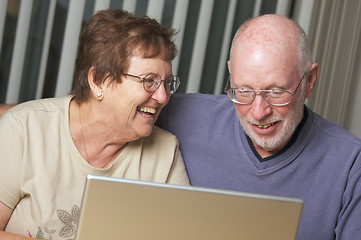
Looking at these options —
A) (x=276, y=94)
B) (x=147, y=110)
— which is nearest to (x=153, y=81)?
(x=147, y=110)

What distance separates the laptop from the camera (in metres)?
1.06

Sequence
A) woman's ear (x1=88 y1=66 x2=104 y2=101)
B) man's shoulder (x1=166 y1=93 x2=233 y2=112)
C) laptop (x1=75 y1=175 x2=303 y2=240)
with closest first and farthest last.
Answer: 1. laptop (x1=75 y1=175 x2=303 y2=240)
2. woman's ear (x1=88 y1=66 x2=104 y2=101)
3. man's shoulder (x1=166 y1=93 x2=233 y2=112)

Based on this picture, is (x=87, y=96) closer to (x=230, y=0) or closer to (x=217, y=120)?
(x=217, y=120)

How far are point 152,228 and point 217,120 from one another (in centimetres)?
98

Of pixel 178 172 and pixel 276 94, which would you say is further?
pixel 178 172

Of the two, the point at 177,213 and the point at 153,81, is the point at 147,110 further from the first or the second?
the point at 177,213

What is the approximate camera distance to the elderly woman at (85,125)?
1.65 m

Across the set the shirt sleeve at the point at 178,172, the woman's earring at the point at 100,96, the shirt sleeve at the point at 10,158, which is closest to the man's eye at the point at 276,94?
the shirt sleeve at the point at 178,172

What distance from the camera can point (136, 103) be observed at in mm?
1697

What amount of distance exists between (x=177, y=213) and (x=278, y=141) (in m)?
0.84

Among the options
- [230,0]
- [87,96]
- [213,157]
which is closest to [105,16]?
[87,96]

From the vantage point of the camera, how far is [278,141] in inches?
72.2

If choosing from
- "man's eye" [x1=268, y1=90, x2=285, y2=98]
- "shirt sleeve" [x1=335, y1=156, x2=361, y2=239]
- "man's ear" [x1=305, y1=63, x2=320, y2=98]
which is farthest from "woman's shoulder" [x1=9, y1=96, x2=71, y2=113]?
"shirt sleeve" [x1=335, y1=156, x2=361, y2=239]

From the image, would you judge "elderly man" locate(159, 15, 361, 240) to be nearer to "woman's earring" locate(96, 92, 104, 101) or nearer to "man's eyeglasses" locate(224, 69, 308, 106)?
"man's eyeglasses" locate(224, 69, 308, 106)
